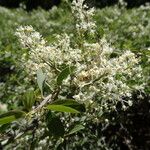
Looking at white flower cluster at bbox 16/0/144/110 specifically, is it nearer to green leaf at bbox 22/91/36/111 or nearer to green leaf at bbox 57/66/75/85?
green leaf at bbox 57/66/75/85

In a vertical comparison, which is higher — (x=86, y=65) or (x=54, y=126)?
(x=86, y=65)

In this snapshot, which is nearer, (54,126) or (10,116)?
(10,116)

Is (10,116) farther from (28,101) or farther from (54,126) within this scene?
(54,126)

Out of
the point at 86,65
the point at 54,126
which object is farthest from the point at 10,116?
the point at 86,65

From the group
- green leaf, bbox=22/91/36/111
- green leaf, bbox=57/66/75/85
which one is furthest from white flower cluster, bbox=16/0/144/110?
green leaf, bbox=22/91/36/111

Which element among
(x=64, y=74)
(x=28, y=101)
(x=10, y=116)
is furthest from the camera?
(x=64, y=74)

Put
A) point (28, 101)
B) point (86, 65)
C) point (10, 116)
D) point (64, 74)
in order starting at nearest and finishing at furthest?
point (10, 116)
point (28, 101)
point (64, 74)
point (86, 65)

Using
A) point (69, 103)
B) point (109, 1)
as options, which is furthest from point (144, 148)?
point (109, 1)

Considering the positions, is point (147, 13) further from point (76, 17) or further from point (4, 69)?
point (76, 17)
